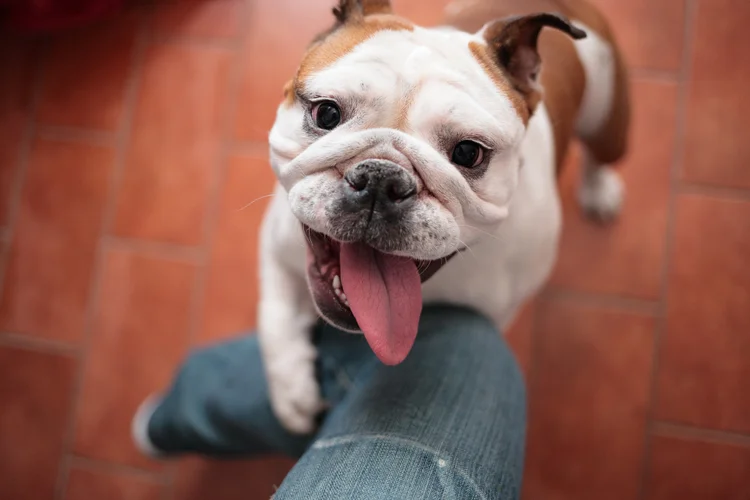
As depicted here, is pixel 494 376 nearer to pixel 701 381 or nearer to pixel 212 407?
pixel 212 407

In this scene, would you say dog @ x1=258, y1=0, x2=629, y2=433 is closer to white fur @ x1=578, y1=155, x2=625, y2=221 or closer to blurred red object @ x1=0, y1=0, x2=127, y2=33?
white fur @ x1=578, y1=155, x2=625, y2=221

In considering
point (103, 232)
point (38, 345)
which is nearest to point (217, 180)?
point (103, 232)

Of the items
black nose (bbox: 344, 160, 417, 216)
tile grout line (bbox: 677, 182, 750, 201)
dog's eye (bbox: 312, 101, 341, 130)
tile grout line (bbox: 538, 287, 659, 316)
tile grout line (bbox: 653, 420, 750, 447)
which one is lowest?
tile grout line (bbox: 653, 420, 750, 447)

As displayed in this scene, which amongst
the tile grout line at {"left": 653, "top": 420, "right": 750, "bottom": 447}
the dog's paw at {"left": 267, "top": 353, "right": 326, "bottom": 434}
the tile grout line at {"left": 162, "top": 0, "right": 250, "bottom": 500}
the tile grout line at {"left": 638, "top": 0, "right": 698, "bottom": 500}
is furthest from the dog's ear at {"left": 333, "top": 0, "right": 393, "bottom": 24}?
the tile grout line at {"left": 653, "top": 420, "right": 750, "bottom": 447}

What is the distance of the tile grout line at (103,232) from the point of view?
2182 mm

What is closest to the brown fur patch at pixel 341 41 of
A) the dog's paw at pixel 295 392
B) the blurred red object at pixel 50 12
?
the dog's paw at pixel 295 392

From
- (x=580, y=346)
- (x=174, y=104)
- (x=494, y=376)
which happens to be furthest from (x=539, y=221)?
(x=174, y=104)

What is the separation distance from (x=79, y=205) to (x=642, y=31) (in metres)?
2.03

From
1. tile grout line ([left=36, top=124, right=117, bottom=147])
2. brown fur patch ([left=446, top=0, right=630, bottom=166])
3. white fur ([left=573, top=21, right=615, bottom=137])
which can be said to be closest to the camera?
brown fur patch ([left=446, top=0, right=630, bottom=166])

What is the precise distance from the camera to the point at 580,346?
6.68 ft

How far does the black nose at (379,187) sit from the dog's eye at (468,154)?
10cm

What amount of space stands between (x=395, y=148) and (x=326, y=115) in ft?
0.44

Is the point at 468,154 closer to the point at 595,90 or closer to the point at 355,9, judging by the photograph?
the point at 355,9

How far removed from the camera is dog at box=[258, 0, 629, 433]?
37.4 inches
